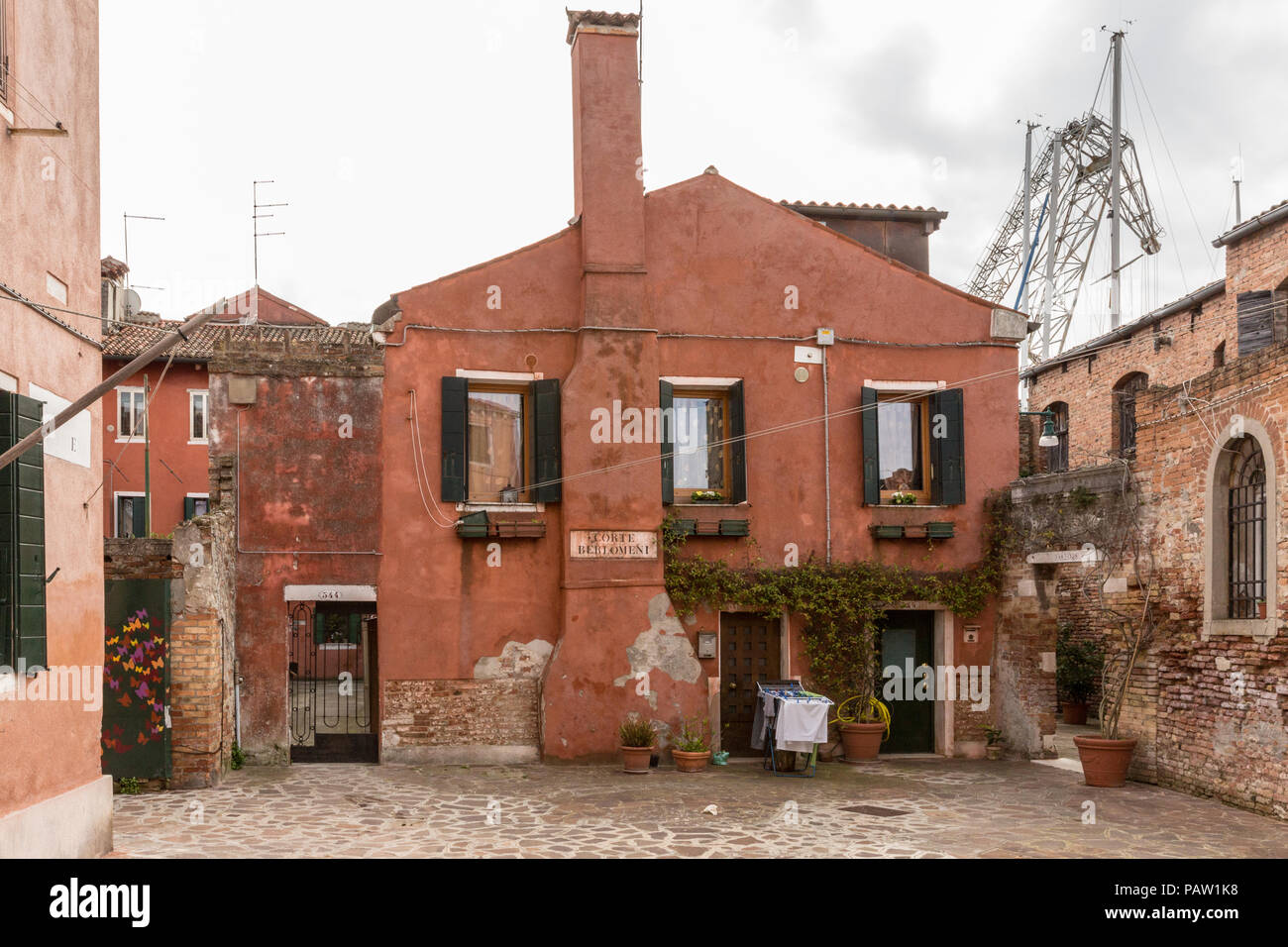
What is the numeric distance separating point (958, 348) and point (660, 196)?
4.27 metres

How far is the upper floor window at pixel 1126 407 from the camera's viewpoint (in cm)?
1972

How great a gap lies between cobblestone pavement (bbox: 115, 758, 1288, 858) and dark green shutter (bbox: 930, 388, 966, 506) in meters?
3.41

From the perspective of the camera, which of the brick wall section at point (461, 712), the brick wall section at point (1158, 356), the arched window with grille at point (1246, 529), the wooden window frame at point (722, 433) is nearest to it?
the arched window with grille at point (1246, 529)

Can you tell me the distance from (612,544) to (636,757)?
95.5 inches

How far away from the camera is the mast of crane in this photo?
21.4 meters

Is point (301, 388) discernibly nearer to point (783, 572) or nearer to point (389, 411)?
point (389, 411)

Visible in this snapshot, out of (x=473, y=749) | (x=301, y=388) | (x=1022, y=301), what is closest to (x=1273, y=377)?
(x=473, y=749)

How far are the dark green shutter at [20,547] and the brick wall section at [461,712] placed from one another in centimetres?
613

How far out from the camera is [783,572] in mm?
13492

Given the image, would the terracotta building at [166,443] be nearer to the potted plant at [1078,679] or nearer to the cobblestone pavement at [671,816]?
the cobblestone pavement at [671,816]

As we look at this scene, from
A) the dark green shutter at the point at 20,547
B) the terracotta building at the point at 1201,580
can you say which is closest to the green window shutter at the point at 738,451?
the terracotta building at the point at 1201,580

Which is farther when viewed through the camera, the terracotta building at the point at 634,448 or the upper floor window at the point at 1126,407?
the upper floor window at the point at 1126,407
